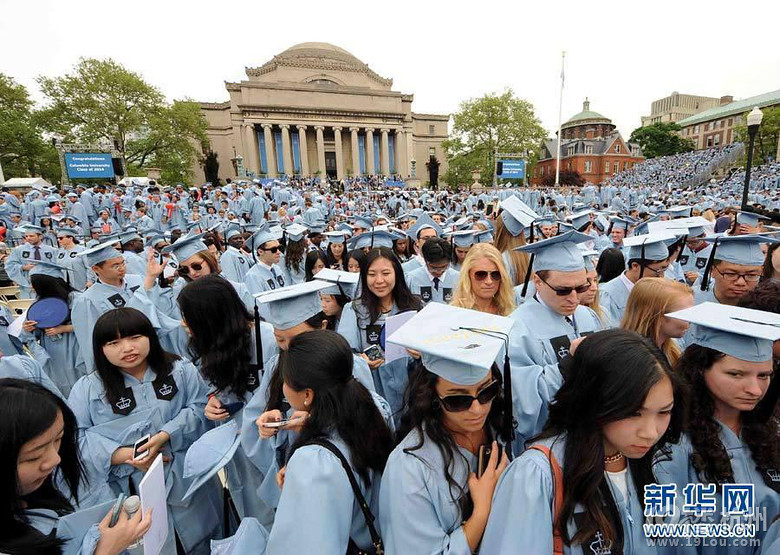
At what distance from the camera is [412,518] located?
138 cm

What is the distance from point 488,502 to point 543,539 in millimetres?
213

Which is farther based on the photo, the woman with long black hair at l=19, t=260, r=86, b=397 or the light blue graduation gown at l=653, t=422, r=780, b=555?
the woman with long black hair at l=19, t=260, r=86, b=397

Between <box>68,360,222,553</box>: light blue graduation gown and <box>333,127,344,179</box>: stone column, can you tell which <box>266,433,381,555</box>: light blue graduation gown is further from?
<box>333,127,344,179</box>: stone column

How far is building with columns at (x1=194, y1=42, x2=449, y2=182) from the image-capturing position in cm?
4881

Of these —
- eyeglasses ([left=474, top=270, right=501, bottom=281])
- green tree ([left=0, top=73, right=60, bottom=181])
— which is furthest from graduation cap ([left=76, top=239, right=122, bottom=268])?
green tree ([left=0, top=73, right=60, bottom=181])

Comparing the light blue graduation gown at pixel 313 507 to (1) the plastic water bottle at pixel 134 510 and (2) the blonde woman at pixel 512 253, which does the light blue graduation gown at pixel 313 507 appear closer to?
(1) the plastic water bottle at pixel 134 510

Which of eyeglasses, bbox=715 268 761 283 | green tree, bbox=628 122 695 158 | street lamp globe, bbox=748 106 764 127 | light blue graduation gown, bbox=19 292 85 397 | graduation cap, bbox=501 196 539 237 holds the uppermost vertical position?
green tree, bbox=628 122 695 158

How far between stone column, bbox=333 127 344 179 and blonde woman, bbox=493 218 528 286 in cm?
5147

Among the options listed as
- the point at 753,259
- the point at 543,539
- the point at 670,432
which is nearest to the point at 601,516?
the point at 543,539

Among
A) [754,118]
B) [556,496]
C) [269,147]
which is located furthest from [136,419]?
[269,147]

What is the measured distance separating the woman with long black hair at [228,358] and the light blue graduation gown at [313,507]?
1.29 m

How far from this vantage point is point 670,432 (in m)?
1.68

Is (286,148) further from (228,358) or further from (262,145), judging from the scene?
(228,358)

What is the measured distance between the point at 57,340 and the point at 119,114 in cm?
4185
